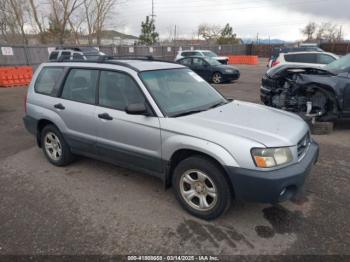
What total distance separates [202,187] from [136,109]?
44.1 inches

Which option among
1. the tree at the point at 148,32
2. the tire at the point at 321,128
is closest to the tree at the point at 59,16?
the tree at the point at 148,32

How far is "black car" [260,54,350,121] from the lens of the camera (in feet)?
20.6

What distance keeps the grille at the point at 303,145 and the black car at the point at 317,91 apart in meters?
3.13

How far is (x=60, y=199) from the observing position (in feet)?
12.3

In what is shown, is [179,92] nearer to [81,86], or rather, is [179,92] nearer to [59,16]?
[81,86]

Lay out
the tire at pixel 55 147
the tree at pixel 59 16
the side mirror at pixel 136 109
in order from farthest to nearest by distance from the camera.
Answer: the tree at pixel 59 16, the tire at pixel 55 147, the side mirror at pixel 136 109

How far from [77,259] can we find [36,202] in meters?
1.32

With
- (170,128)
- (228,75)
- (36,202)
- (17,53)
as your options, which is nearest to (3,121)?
(36,202)

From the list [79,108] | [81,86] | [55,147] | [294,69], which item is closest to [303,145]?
[79,108]

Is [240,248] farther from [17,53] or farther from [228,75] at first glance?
[17,53]

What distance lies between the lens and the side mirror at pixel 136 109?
338 centimetres

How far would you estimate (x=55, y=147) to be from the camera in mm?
4750

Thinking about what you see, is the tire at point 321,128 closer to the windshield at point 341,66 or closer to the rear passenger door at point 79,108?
the windshield at point 341,66

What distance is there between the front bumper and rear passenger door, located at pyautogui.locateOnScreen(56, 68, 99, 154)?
6.78 ft
